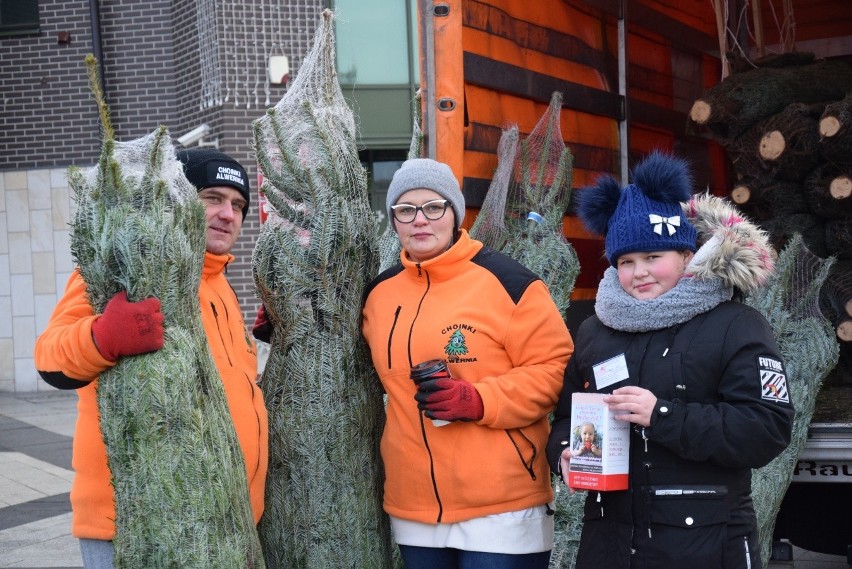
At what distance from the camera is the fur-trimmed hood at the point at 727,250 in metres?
2.68

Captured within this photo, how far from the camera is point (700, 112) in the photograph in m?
5.79

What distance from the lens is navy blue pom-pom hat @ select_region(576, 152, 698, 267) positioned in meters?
2.77

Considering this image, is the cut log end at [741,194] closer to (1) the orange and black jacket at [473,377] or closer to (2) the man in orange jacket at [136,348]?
(1) the orange and black jacket at [473,377]

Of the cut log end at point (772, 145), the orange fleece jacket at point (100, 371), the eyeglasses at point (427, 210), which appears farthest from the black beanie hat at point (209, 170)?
the cut log end at point (772, 145)

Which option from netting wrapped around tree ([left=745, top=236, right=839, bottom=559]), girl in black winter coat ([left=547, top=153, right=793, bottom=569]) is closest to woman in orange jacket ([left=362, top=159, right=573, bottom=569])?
girl in black winter coat ([left=547, top=153, right=793, bottom=569])

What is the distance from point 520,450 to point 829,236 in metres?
3.20

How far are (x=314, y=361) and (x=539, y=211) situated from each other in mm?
1797

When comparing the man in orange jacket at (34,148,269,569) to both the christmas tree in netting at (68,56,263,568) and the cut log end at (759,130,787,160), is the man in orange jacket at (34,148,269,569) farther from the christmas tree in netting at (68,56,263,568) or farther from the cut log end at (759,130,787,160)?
the cut log end at (759,130,787,160)

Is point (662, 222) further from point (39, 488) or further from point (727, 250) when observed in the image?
point (39, 488)

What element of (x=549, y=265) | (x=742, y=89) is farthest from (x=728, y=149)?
(x=549, y=265)

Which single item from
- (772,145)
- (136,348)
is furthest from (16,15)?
(136,348)

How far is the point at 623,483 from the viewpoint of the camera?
268cm

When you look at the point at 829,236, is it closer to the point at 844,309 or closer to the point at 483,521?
the point at 844,309

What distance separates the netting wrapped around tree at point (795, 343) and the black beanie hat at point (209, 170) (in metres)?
2.22
